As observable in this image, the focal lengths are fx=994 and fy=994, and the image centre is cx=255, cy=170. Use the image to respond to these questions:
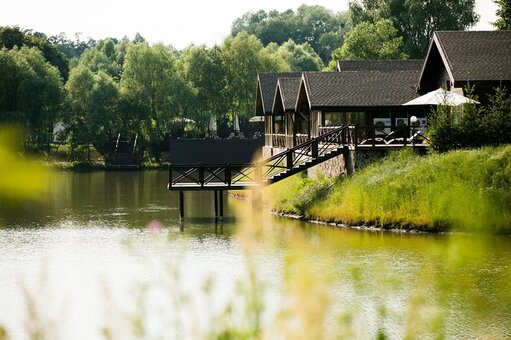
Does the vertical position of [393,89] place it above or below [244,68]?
below

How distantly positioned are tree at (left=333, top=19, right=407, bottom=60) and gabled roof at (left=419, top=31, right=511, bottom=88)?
32493 mm

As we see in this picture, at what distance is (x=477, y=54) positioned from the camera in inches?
1538

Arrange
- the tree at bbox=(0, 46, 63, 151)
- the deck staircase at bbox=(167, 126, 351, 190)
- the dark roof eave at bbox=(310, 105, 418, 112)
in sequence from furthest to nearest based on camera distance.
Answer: the tree at bbox=(0, 46, 63, 151)
the dark roof eave at bbox=(310, 105, 418, 112)
the deck staircase at bbox=(167, 126, 351, 190)

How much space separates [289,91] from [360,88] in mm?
10958

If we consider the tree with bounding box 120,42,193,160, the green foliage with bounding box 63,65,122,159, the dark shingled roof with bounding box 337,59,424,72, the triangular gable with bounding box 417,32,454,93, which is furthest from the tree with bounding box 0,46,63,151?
the triangular gable with bounding box 417,32,454,93

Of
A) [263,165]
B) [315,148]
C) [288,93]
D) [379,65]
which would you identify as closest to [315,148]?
[315,148]

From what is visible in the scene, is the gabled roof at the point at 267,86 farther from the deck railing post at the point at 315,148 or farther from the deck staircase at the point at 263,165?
the deck railing post at the point at 315,148

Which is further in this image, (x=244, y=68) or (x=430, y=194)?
(x=244, y=68)

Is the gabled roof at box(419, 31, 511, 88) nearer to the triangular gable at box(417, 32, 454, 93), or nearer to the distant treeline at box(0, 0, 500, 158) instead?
the triangular gable at box(417, 32, 454, 93)

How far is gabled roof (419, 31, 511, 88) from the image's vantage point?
123ft

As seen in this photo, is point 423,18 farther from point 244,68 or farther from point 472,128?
point 472,128

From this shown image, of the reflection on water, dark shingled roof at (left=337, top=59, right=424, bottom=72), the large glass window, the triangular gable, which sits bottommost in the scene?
the reflection on water

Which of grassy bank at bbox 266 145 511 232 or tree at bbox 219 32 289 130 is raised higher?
tree at bbox 219 32 289 130

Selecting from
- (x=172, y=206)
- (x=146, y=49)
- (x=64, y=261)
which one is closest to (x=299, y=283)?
(x=64, y=261)
